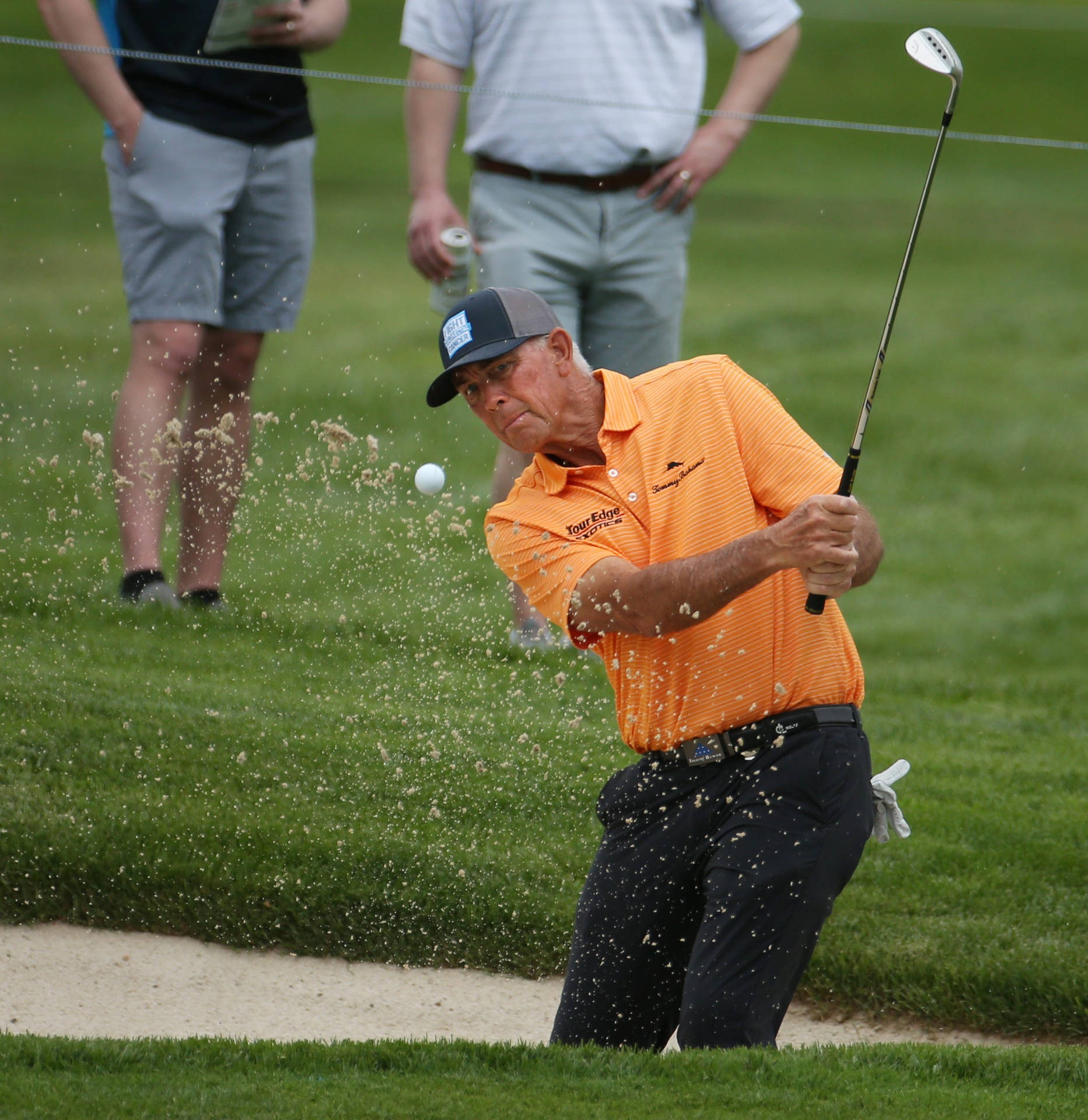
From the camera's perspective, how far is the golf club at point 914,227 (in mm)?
2975

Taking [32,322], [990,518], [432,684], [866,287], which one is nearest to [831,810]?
[432,684]

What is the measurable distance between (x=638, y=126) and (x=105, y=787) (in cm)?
225

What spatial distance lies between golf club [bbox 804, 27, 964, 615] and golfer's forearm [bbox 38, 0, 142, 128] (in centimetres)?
232

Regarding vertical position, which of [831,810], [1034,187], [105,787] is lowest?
[1034,187]

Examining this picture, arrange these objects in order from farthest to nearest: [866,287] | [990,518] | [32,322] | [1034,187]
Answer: [1034,187]
[866,287]
[32,322]
[990,518]

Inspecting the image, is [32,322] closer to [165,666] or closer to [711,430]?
[165,666]

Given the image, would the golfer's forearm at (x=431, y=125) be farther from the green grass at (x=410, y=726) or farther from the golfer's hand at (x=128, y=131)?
the green grass at (x=410, y=726)

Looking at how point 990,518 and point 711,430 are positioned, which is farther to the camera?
point 990,518

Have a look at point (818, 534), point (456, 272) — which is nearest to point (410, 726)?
point (456, 272)

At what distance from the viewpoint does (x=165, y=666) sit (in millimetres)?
4766

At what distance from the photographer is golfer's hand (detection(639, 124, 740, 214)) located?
4934 millimetres

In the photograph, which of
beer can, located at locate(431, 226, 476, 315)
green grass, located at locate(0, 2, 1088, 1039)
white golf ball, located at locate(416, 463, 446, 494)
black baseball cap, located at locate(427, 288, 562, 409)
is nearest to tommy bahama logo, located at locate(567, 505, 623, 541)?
black baseball cap, located at locate(427, 288, 562, 409)

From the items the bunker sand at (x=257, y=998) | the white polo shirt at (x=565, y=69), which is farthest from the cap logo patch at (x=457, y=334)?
the white polo shirt at (x=565, y=69)

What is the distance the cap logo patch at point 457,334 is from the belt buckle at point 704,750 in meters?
0.82
